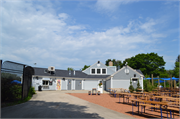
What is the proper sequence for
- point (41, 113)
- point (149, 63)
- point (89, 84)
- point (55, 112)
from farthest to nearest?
point (149, 63) → point (89, 84) → point (55, 112) → point (41, 113)

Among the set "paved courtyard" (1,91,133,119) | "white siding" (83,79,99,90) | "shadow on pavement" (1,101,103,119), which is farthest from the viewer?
"white siding" (83,79,99,90)

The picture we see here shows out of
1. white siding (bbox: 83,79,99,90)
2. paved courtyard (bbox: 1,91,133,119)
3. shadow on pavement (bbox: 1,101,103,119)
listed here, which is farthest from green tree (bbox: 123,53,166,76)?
shadow on pavement (bbox: 1,101,103,119)

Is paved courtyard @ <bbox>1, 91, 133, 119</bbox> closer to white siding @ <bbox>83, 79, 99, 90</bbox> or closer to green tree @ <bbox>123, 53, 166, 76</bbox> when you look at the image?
white siding @ <bbox>83, 79, 99, 90</bbox>

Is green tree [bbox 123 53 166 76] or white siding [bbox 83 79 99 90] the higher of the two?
green tree [bbox 123 53 166 76]

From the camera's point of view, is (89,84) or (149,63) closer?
(89,84)

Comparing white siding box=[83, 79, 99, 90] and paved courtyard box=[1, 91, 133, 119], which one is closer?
paved courtyard box=[1, 91, 133, 119]

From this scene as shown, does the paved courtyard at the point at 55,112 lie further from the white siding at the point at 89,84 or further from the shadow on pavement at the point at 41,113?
the white siding at the point at 89,84

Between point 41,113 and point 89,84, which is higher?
point 41,113

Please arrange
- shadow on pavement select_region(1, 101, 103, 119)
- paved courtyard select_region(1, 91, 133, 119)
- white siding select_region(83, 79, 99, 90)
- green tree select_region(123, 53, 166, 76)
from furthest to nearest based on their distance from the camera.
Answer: green tree select_region(123, 53, 166, 76) < white siding select_region(83, 79, 99, 90) < paved courtyard select_region(1, 91, 133, 119) < shadow on pavement select_region(1, 101, 103, 119)

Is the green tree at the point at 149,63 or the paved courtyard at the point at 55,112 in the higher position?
the green tree at the point at 149,63

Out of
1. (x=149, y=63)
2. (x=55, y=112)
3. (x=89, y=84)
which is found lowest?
(x=89, y=84)

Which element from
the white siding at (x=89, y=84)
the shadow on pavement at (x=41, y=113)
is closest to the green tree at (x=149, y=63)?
the white siding at (x=89, y=84)

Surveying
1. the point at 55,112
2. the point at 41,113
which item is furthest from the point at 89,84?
the point at 41,113

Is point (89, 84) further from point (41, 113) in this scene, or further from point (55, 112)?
point (41, 113)
